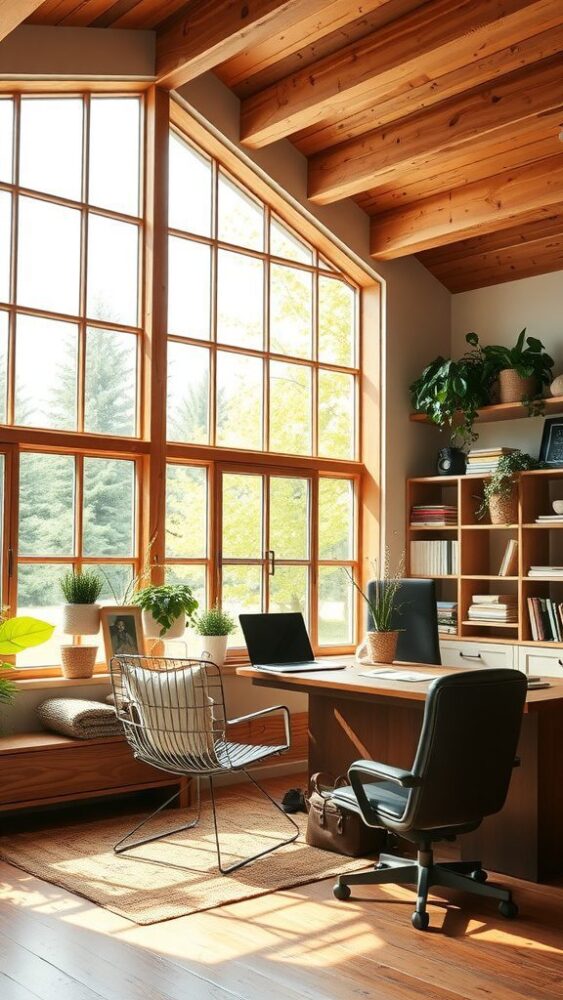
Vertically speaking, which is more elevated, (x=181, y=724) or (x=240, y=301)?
(x=240, y=301)

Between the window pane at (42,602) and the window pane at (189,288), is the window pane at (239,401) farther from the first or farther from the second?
the window pane at (42,602)

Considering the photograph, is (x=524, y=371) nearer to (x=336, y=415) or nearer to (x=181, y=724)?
(x=336, y=415)

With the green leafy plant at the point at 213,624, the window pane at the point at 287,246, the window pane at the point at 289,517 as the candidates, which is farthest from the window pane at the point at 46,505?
the window pane at the point at 287,246

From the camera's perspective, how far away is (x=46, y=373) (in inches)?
218

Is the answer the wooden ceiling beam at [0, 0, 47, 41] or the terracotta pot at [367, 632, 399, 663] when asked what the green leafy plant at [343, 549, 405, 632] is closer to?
the terracotta pot at [367, 632, 399, 663]

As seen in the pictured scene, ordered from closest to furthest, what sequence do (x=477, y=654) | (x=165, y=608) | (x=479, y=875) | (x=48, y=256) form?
(x=479, y=875)
(x=165, y=608)
(x=48, y=256)
(x=477, y=654)

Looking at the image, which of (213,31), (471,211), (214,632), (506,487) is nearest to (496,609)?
(506,487)

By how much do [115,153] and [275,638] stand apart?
296cm

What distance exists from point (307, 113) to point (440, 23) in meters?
1.03

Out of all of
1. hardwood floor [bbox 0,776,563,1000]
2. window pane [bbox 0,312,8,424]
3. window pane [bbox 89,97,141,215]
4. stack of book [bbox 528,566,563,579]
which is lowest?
hardwood floor [bbox 0,776,563,1000]

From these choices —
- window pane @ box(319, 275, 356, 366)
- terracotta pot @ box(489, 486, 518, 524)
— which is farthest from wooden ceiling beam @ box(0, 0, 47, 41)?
terracotta pot @ box(489, 486, 518, 524)

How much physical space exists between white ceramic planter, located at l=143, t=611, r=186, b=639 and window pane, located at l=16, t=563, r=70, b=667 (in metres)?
0.46

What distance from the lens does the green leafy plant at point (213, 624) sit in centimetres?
593

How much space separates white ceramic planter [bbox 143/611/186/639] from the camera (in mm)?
5523
